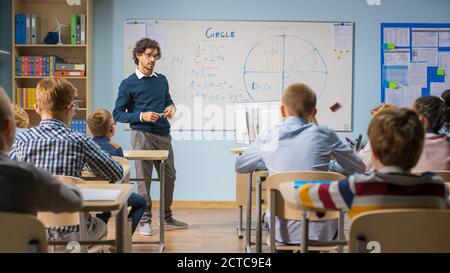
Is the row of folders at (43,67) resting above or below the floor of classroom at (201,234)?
above

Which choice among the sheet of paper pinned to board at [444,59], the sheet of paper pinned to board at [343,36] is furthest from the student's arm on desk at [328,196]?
the sheet of paper pinned to board at [444,59]

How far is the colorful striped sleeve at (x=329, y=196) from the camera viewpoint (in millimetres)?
1858

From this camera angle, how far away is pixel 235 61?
20.3ft

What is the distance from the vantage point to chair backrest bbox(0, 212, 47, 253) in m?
1.63

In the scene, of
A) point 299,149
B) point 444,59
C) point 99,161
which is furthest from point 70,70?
point 444,59

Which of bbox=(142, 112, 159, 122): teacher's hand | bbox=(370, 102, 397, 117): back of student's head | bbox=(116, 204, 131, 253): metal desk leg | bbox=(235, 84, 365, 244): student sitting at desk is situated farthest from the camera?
bbox=(142, 112, 159, 122): teacher's hand

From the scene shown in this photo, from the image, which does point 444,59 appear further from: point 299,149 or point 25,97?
point 25,97

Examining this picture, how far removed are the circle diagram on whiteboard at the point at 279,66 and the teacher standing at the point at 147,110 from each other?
1.34 metres

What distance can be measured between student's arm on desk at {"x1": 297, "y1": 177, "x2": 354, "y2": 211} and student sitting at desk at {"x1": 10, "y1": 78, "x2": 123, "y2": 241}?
1.07 meters

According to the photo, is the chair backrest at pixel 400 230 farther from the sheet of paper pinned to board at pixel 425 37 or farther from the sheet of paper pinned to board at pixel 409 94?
the sheet of paper pinned to board at pixel 425 37

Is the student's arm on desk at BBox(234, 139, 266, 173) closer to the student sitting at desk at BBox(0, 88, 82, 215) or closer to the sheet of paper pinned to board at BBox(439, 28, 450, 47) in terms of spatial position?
the student sitting at desk at BBox(0, 88, 82, 215)

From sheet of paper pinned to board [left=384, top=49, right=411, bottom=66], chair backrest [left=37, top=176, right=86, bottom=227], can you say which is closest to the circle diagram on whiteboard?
sheet of paper pinned to board [left=384, top=49, right=411, bottom=66]
